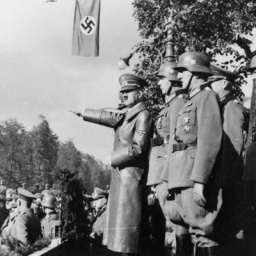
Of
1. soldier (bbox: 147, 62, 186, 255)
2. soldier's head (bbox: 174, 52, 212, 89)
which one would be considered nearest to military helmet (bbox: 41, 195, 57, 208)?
soldier (bbox: 147, 62, 186, 255)

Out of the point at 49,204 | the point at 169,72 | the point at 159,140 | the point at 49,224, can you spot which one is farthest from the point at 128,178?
the point at 49,204

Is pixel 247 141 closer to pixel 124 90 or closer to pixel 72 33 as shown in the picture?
pixel 124 90

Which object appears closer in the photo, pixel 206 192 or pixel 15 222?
pixel 206 192

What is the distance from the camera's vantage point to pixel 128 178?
18.8ft

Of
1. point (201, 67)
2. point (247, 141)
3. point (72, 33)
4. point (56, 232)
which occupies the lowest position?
point (56, 232)

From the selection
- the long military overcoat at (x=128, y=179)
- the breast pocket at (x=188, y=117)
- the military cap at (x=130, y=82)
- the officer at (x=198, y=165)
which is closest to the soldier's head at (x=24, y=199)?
the long military overcoat at (x=128, y=179)

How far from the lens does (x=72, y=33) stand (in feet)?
41.8

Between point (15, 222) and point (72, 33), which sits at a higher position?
point (72, 33)

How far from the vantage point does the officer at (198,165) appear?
13.8 ft

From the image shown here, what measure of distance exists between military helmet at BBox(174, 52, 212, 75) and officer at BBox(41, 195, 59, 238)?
4951 millimetres

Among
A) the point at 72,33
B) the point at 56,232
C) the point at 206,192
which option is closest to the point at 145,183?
the point at 206,192

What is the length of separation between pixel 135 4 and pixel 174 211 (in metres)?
11.9

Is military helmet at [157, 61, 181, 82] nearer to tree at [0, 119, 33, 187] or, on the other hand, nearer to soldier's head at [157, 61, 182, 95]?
soldier's head at [157, 61, 182, 95]

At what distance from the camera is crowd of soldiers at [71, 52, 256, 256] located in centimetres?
426
